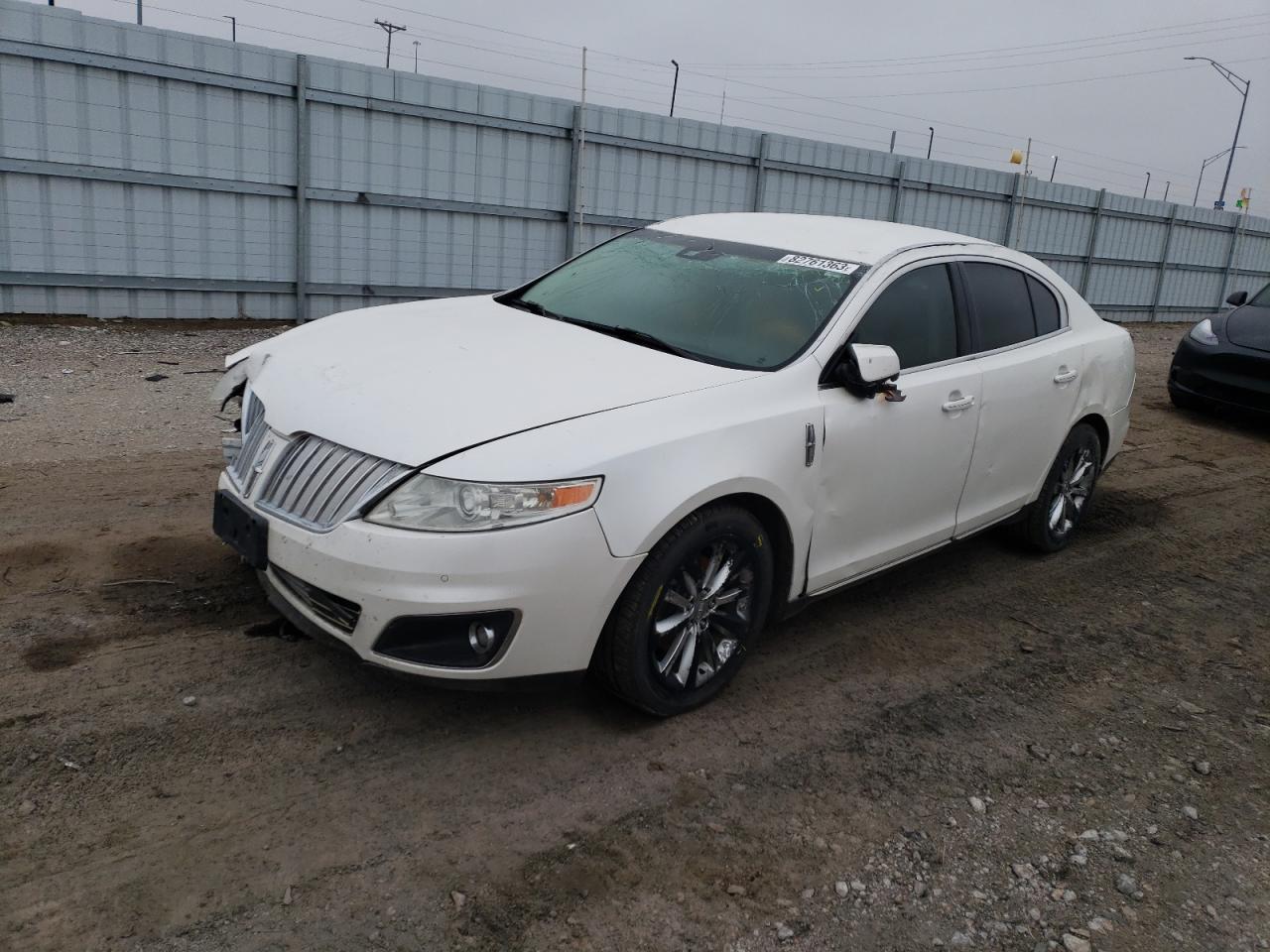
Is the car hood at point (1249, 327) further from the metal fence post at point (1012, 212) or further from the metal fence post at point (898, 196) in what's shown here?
the metal fence post at point (1012, 212)

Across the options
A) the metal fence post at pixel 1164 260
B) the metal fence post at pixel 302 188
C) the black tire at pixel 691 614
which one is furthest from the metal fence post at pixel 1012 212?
the black tire at pixel 691 614

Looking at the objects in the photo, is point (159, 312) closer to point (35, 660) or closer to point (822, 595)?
point (35, 660)

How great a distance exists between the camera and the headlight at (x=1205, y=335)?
9930mm

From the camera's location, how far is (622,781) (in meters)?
3.30

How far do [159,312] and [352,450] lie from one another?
8.03 meters

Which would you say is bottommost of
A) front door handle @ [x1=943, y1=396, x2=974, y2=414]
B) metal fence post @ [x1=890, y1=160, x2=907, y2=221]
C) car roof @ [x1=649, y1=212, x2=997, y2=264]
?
front door handle @ [x1=943, y1=396, x2=974, y2=414]

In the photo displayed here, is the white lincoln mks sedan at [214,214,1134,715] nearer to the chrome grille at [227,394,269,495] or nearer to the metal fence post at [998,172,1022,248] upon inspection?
the chrome grille at [227,394,269,495]

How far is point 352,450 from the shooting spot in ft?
10.5

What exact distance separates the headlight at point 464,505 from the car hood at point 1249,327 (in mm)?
8776

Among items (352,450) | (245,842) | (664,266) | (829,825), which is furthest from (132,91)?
(829,825)

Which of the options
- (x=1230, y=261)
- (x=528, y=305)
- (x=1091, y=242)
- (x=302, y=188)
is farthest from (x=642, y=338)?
(x=1230, y=261)

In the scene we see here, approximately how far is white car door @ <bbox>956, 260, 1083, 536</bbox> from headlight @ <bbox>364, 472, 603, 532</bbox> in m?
2.43

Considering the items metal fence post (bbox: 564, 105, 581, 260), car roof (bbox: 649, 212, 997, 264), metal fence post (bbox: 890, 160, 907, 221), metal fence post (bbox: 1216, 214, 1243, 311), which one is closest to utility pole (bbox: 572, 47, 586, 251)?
metal fence post (bbox: 564, 105, 581, 260)

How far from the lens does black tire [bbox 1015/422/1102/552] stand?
5508 millimetres
